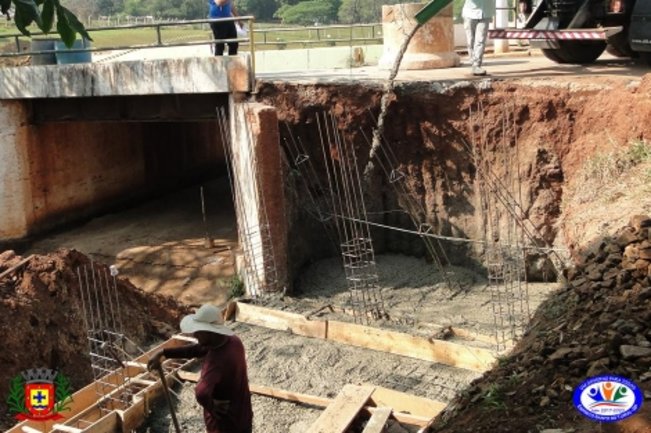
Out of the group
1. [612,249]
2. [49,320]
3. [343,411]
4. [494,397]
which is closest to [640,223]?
[612,249]

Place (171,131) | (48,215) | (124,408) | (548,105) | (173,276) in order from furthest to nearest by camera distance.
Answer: (171,131) < (48,215) < (173,276) < (548,105) < (124,408)

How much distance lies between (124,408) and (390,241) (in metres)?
5.85

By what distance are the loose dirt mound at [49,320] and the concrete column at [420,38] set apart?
21.5 feet

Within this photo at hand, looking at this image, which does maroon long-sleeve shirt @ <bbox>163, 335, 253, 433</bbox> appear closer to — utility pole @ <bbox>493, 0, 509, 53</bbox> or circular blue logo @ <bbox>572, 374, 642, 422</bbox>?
circular blue logo @ <bbox>572, 374, 642, 422</bbox>

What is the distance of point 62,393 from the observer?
25.6ft

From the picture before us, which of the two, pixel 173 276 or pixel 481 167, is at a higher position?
pixel 481 167

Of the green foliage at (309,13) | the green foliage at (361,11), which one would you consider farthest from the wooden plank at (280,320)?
the green foliage at (361,11)

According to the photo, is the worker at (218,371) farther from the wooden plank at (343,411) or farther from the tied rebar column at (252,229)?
the tied rebar column at (252,229)

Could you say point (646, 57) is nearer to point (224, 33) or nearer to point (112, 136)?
point (224, 33)

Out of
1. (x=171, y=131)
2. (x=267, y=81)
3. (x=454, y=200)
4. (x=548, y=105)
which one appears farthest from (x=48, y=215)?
(x=548, y=105)

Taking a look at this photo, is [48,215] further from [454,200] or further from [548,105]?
[548,105]

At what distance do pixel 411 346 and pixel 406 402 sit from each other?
4.49 ft

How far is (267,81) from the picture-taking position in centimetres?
1215

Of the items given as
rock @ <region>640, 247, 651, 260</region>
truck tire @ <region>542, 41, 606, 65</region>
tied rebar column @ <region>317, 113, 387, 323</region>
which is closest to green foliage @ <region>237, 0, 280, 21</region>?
truck tire @ <region>542, 41, 606, 65</region>
